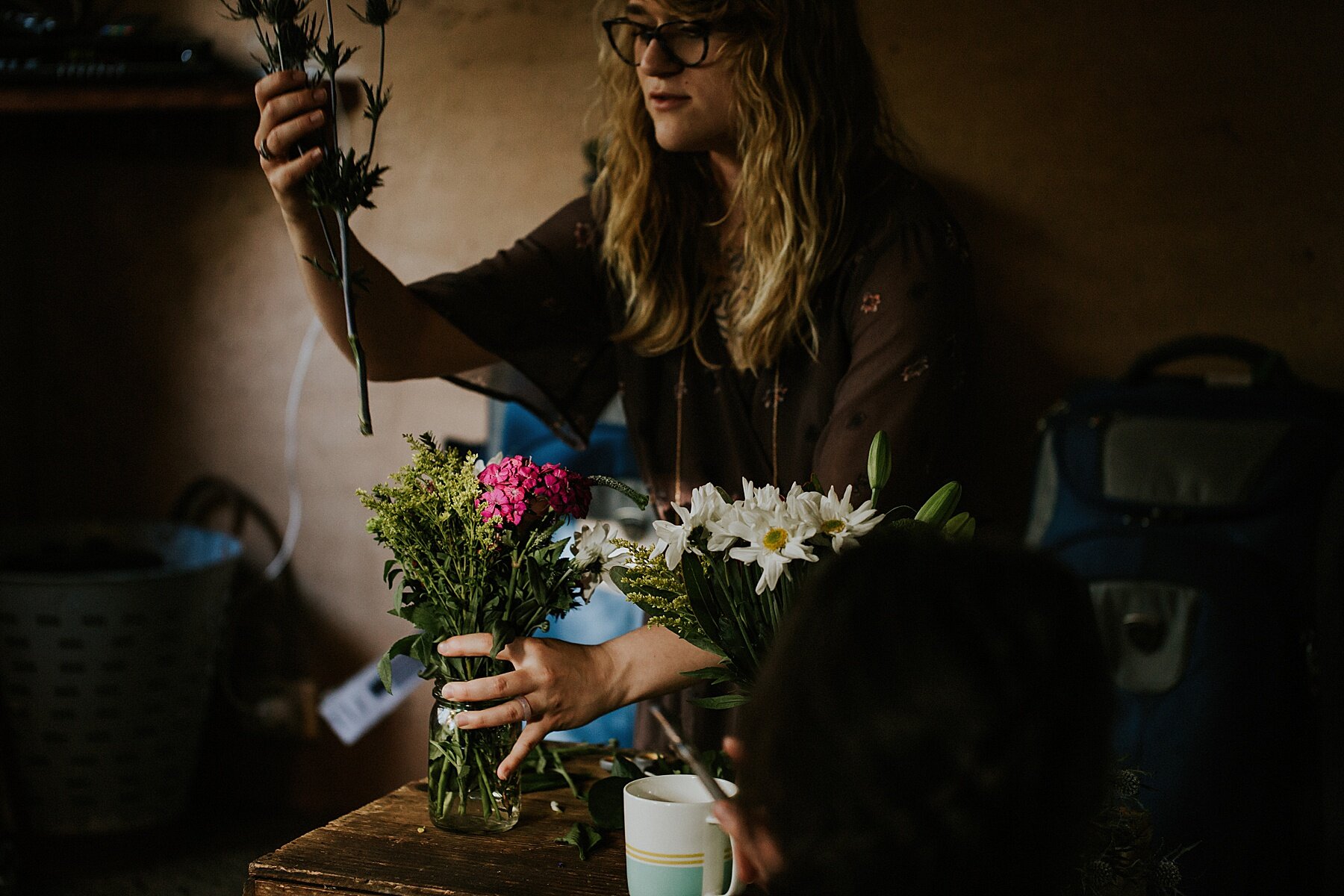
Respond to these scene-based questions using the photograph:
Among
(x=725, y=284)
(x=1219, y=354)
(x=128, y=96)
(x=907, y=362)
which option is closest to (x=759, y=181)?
(x=725, y=284)

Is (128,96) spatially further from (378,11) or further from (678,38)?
(378,11)

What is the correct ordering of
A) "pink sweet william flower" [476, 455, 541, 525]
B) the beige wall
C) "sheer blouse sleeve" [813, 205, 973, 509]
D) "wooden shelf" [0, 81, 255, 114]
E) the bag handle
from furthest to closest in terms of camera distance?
"wooden shelf" [0, 81, 255, 114] < the beige wall < the bag handle < "sheer blouse sleeve" [813, 205, 973, 509] < "pink sweet william flower" [476, 455, 541, 525]

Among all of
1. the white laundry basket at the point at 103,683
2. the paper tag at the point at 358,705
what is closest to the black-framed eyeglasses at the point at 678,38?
the white laundry basket at the point at 103,683

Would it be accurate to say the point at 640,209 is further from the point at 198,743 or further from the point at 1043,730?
the point at 198,743

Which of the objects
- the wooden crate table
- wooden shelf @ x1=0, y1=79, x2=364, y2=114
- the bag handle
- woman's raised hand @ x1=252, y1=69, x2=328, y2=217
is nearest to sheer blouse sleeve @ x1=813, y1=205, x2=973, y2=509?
the wooden crate table

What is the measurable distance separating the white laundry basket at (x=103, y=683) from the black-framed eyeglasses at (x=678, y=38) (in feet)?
4.30

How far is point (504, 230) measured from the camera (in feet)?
6.96

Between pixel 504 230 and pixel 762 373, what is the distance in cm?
100

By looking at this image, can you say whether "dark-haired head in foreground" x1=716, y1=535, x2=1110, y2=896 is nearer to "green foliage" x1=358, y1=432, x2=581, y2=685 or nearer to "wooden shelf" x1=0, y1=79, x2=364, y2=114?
"green foliage" x1=358, y1=432, x2=581, y2=685

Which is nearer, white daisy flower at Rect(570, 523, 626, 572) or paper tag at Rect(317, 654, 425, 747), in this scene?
white daisy flower at Rect(570, 523, 626, 572)

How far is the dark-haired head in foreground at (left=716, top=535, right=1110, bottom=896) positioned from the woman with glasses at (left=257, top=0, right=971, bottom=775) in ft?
1.83

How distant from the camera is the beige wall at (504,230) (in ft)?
5.91

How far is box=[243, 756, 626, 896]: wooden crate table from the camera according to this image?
0.78m

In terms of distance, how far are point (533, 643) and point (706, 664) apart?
0.15 m
